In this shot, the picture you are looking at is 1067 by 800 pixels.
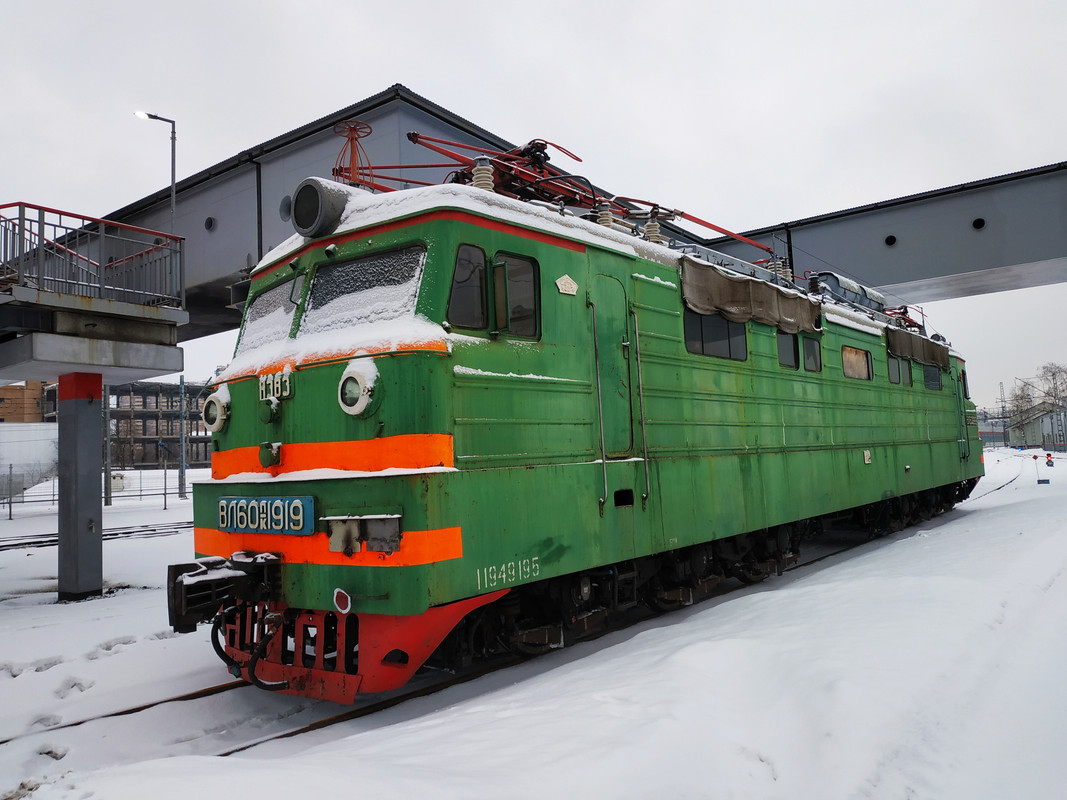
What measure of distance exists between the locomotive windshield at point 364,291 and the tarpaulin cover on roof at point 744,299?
311 cm

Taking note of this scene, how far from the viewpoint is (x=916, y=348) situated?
13305 mm

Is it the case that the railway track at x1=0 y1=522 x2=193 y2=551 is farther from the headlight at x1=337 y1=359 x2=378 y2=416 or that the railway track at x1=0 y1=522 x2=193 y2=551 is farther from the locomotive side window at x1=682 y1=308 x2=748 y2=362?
the locomotive side window at x1=682 y1=308 x2=748 y2=362

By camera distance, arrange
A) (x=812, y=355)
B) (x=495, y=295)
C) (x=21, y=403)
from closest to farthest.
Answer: (x=495, y=295) → (x=812, y=355) → (x=21, y=403)

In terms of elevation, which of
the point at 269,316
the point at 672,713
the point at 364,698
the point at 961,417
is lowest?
the point at 364,698

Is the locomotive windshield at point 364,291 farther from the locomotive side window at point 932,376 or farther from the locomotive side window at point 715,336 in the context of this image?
the locomotive side window at point 932,376

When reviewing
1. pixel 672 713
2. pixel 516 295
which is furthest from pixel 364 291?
pixel 672 713

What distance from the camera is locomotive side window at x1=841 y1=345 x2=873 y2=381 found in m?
10.6

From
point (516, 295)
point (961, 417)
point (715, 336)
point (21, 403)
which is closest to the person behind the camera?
point (516, 295)

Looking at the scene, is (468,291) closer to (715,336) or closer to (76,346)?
(715,336)

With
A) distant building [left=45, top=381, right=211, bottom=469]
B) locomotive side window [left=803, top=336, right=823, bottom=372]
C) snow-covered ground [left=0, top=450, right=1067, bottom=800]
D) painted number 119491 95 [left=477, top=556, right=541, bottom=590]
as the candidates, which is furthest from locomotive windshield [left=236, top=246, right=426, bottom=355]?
distant building [left=45, top=381, right=211, bottom=469]

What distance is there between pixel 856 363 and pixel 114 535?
16187 millimetres

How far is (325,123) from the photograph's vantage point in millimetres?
13633

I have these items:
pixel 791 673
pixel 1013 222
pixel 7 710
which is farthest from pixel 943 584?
pixel 1013 222

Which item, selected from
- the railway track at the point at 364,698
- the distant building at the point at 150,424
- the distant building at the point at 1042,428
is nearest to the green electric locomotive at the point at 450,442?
the railway track at the point at 364,698
